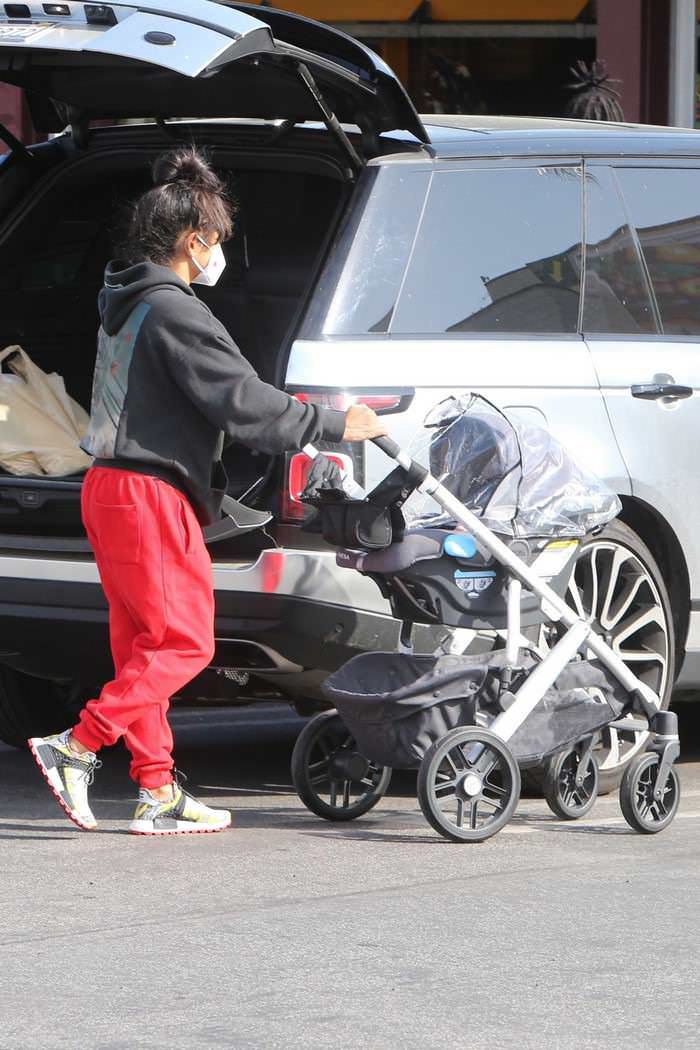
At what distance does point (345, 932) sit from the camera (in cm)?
455

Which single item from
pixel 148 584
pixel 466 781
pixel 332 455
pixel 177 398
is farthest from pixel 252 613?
pixel 466 781

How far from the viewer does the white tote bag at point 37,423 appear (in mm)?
6113

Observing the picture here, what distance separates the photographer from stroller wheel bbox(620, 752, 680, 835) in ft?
18.2

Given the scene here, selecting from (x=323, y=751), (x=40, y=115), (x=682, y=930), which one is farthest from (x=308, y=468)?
(x=40, y=115)

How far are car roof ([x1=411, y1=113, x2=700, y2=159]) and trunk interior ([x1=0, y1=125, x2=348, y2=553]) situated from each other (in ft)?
1.63

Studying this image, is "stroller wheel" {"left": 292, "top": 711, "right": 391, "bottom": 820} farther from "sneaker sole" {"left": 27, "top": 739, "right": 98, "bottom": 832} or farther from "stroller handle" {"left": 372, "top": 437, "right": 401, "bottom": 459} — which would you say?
"stroller handle" {"left": 372, "top": 437, "right": 401, "bottom": 459}

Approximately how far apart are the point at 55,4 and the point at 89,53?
152 millimetres

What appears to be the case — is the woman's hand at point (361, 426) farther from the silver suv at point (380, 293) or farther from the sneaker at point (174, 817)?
the sneaker at point (174, 817)

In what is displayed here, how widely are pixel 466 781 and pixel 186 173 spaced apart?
1764 millimetres

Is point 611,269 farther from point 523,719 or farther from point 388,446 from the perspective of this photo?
point 523,719

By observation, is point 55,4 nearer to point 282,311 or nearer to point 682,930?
point 282,311

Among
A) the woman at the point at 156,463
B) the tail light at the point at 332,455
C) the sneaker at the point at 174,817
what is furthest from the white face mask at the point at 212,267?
the sneaker at the point at 174,817

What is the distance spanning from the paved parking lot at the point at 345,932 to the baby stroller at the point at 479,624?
7.9 inches

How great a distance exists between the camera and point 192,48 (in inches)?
203
